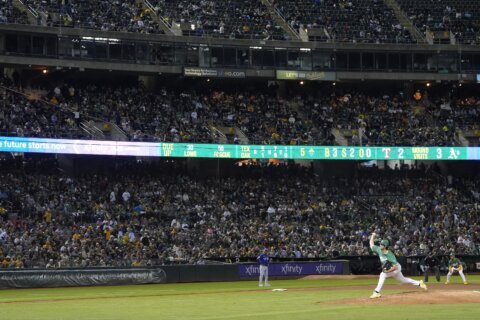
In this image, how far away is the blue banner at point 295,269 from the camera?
1874 inches

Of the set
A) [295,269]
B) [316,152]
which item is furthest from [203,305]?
[316,152]

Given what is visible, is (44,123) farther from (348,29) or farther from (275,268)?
(348,29)

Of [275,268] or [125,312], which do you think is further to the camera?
[275,268]

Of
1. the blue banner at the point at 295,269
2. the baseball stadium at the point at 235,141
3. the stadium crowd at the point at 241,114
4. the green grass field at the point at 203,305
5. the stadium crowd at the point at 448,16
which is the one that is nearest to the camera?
the green grass field at the point at 203,305

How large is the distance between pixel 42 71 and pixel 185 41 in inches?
392

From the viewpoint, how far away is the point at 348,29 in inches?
2554

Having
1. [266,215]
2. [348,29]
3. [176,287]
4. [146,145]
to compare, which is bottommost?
[176,287]

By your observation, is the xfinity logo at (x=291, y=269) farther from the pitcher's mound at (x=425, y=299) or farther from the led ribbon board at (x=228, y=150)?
the pitcher's mound at (x=425, y=299)

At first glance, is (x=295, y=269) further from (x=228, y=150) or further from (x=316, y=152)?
(x=316, y=152)

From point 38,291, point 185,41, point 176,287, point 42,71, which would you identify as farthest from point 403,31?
point 38,291

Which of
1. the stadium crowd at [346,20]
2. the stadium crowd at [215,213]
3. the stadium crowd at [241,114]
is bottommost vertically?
the stadium crowd at [215,213]

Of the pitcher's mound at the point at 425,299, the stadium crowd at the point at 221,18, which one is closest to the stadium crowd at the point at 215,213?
the stadium crowd at the point at 221,18

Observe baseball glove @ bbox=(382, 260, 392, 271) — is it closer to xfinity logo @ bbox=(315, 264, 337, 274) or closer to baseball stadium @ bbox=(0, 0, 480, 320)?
baseball stadium @ bbox=(0, 0, 480, 320)

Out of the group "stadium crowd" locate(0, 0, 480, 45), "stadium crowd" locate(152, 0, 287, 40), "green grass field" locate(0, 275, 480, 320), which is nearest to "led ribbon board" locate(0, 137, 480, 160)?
"stadium crowd" locate(0, 0, 480, 45)
